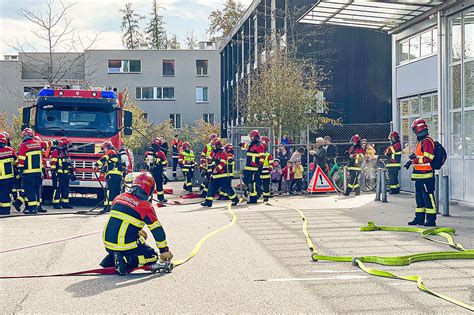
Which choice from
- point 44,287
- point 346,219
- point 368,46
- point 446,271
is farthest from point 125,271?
point 368,46

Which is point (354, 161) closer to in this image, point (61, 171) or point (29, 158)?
point (61, 171)

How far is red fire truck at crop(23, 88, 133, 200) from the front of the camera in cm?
1805

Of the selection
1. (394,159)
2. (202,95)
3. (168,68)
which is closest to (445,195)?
(394,159)

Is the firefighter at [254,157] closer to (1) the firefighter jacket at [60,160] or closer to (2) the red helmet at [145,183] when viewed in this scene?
(1) the firefighter jacket at [60,160]

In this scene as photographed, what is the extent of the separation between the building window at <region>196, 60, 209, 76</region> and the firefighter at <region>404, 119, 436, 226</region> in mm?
49885

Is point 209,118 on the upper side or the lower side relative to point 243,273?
upper

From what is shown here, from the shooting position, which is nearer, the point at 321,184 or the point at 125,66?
the point at 321,184

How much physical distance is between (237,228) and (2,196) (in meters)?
6.20

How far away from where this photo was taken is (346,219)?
45.5ft

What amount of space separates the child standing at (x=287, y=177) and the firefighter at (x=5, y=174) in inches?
341

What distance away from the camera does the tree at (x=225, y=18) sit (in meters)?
65.9

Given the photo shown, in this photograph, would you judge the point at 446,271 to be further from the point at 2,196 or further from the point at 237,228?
the point at 2,196

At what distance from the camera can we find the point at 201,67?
61750 millimetres

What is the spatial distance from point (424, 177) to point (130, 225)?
6.67 m
